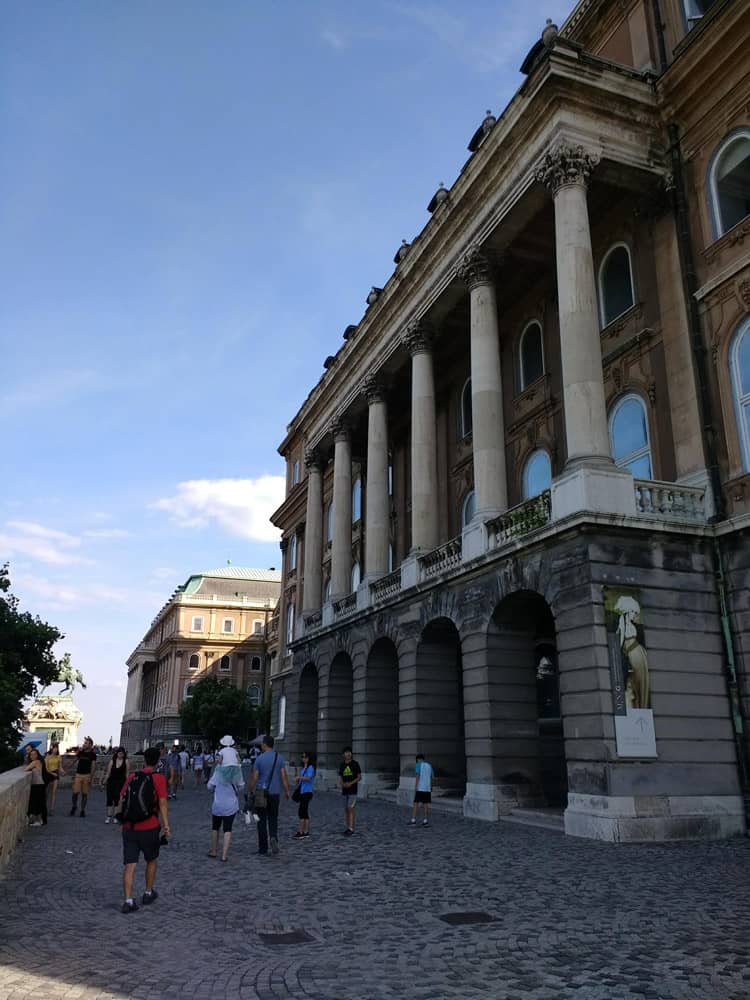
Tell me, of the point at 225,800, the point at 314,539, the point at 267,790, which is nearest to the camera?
the point at 225,800

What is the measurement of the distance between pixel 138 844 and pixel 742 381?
52.3 ft

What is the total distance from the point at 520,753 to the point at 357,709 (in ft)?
33.9

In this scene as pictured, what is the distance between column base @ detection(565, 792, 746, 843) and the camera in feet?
50.2

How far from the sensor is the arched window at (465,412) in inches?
1238

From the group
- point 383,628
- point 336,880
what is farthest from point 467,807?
point 336,880

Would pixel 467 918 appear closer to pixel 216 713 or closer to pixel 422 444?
pixel 422 444

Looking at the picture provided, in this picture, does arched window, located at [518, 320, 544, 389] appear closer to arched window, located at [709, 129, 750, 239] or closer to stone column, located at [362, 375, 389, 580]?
stone column, located at [362, 375, 389, 580]

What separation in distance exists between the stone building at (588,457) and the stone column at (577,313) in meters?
0.07

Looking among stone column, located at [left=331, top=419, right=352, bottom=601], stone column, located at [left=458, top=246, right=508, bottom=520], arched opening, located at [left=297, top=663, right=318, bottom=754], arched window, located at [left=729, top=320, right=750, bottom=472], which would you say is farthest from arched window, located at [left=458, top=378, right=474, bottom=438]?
arched opening, located at [left=297, top=663, right=318, bottom=754]

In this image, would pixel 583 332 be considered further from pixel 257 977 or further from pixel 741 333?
pixel 257 977

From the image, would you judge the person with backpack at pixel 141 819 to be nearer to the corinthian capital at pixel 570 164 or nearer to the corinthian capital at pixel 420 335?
the corinthian capital at pixel 570 164

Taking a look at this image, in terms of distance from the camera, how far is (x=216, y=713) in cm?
6725

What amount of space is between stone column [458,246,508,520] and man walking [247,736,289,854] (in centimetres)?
999

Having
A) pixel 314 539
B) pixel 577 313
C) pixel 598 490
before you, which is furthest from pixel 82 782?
pixel 314 539
